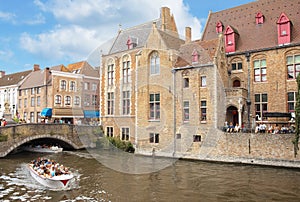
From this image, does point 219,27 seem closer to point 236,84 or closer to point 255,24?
point 255,24

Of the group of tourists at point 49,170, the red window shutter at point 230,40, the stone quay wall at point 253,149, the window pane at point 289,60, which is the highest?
the red window shutter at point 230,40

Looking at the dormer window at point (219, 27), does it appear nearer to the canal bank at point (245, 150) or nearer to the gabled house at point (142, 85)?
the gabled house at point (142, 85)

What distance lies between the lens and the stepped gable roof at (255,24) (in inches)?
1037

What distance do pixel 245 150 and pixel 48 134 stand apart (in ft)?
67.6

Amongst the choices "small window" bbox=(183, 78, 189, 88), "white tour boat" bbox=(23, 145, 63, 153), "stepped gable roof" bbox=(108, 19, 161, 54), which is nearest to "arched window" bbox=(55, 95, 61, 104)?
"white tour boat" bbox=(23, 145, 63, 153)

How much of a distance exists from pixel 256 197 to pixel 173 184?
4774mm

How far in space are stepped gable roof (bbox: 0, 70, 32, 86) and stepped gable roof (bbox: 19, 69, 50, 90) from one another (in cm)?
156

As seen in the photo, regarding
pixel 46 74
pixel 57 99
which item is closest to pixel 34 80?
pixel 46 74

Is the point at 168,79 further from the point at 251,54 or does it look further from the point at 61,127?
the point at 61,127

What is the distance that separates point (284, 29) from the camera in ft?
82.8

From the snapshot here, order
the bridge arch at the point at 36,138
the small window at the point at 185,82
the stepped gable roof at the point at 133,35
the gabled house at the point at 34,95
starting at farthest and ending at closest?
1. the gabled house at the point at 34,95
2. the stepped gable roof at the point at 133,35
3. the bridge arch at the point at 36,138
4. the small window at the point at 185,82

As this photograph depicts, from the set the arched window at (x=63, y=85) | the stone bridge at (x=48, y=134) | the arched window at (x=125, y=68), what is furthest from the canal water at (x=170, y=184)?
the arched window at (x=63, y=85)

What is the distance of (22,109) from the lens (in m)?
45.9

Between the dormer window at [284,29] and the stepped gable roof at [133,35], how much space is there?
1364 cm
